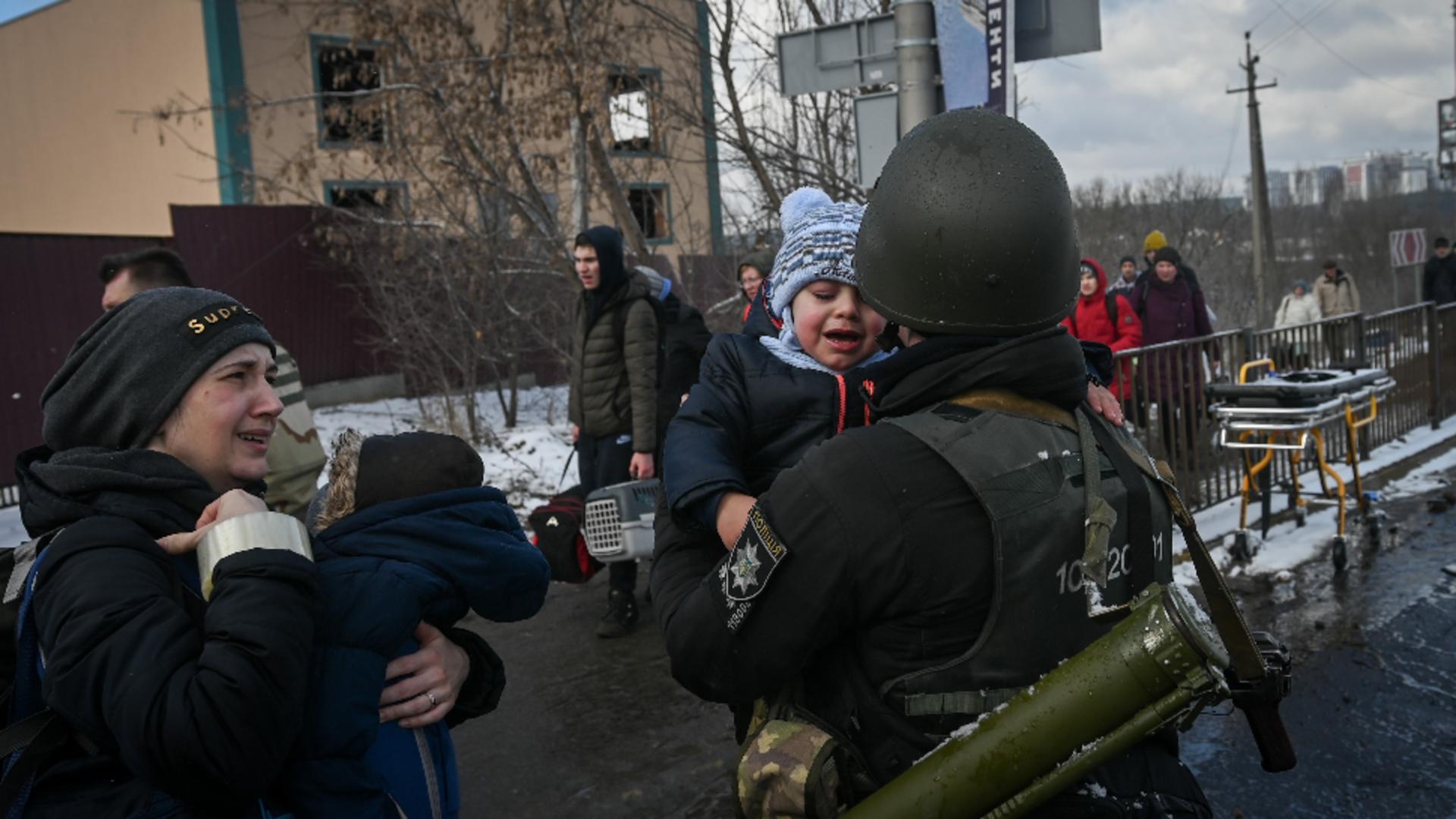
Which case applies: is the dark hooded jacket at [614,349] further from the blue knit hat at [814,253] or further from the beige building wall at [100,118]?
the beige building wall at [100,118]

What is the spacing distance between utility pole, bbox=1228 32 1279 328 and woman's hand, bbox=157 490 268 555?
27.4m

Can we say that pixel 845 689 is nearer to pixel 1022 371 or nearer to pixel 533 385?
pixel 1022 371

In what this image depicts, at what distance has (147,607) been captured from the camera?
1.48 metres

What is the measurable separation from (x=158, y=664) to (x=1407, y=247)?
80.3ft

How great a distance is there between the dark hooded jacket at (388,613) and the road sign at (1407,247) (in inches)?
904

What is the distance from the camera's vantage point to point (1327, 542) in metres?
6.83

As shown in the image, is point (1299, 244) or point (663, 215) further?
point (1299, 244)

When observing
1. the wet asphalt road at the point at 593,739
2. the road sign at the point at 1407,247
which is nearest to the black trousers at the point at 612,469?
the wet asphalt road at the point at 593,739

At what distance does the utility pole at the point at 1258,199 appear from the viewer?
27453 millimetres

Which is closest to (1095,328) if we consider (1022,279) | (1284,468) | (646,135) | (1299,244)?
(1284,468)

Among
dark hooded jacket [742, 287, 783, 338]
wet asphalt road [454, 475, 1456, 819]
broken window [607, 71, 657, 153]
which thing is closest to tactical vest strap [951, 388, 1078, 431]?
dark hooded jacket [742, 287, 783, 338]

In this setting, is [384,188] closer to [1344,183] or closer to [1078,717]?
[1078,717]

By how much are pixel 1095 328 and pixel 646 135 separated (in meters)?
4.41

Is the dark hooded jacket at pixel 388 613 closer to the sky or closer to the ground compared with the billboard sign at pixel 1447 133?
closer to the ground
